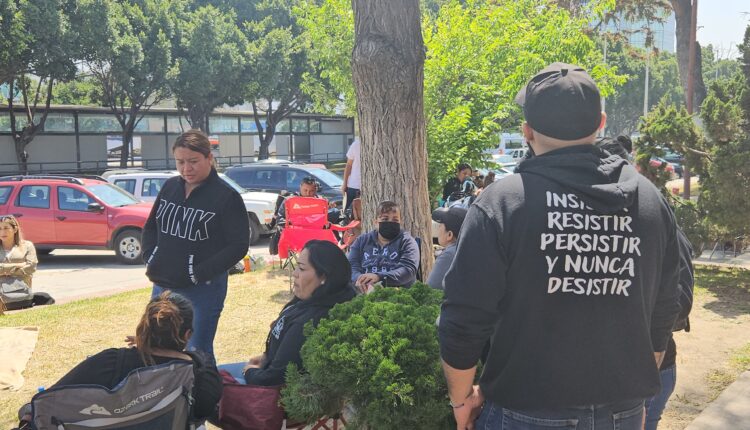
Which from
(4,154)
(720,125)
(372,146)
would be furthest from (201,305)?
(4,154)

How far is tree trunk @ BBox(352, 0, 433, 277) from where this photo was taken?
6.18 meters

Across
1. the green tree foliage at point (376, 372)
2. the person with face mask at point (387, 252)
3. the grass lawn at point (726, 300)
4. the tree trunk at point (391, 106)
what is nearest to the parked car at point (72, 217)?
the tree trunk at point (391, 106)

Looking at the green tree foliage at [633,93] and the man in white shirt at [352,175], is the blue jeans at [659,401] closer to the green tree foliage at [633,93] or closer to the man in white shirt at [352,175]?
the man in white shirt at [352,175]

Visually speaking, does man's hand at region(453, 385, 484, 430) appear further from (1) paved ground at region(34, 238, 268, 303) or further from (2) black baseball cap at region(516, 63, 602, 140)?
(1) paved ground at region(34, 238, 268, 303)

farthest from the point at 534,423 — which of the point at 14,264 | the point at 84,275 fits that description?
the point at 84,275

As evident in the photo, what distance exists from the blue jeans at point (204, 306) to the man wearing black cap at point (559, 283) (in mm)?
2550

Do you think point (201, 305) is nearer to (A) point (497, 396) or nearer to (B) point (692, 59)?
(A) point (497, 396)

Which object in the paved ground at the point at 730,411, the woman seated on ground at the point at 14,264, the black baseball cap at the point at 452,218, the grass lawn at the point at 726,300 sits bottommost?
the grass lawn at the point at 726,300

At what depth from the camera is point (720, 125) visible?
879cm

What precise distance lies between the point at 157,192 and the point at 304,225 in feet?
25.4

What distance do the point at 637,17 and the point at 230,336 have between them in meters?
17.1

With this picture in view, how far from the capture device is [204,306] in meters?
4.48

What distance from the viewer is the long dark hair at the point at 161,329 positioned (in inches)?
127

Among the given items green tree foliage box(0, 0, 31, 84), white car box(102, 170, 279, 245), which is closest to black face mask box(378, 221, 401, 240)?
white car box(102, 170, 279, 245)
